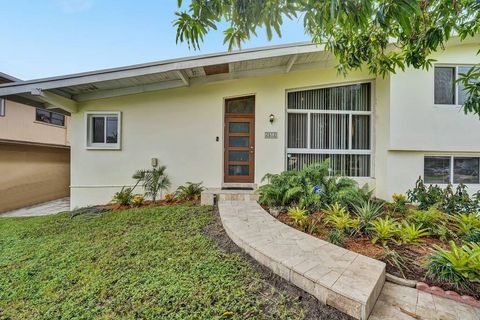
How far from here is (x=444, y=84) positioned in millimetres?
6434

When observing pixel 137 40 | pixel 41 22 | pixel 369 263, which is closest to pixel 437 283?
pixel 369 263

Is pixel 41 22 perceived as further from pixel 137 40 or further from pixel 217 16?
pixel 217 16

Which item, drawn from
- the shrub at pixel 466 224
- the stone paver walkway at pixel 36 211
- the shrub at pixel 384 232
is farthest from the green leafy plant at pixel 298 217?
the stone paver walkway at pixel 36 211

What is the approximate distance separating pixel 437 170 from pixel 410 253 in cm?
524

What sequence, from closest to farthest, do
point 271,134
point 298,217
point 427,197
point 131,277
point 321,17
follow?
point 321,17 → point 131,277 → point 298,217 → point 427,197 → point 271,134

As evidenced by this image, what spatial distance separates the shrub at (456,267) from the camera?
2.34 m

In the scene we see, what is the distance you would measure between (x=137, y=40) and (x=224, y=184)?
695cm

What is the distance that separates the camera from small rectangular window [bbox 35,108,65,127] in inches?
392

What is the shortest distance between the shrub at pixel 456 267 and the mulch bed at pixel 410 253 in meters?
0.06

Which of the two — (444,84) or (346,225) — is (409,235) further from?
(444,84)

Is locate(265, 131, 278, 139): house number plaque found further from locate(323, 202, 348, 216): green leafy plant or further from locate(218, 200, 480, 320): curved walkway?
locate(218, 200, 480, 320): curved walkway

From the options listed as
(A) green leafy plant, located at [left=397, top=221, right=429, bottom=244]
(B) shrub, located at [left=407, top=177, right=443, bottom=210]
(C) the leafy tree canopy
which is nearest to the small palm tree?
(C) the leafy tree canopy

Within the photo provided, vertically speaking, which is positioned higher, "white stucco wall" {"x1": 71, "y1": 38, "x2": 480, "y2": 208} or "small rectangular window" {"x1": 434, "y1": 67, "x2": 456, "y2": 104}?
"small rectangular window" {"x1": 434, "y1": 67, "x2": 456, "y2": 104}

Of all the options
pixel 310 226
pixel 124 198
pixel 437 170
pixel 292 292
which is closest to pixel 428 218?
pixel 310 226
